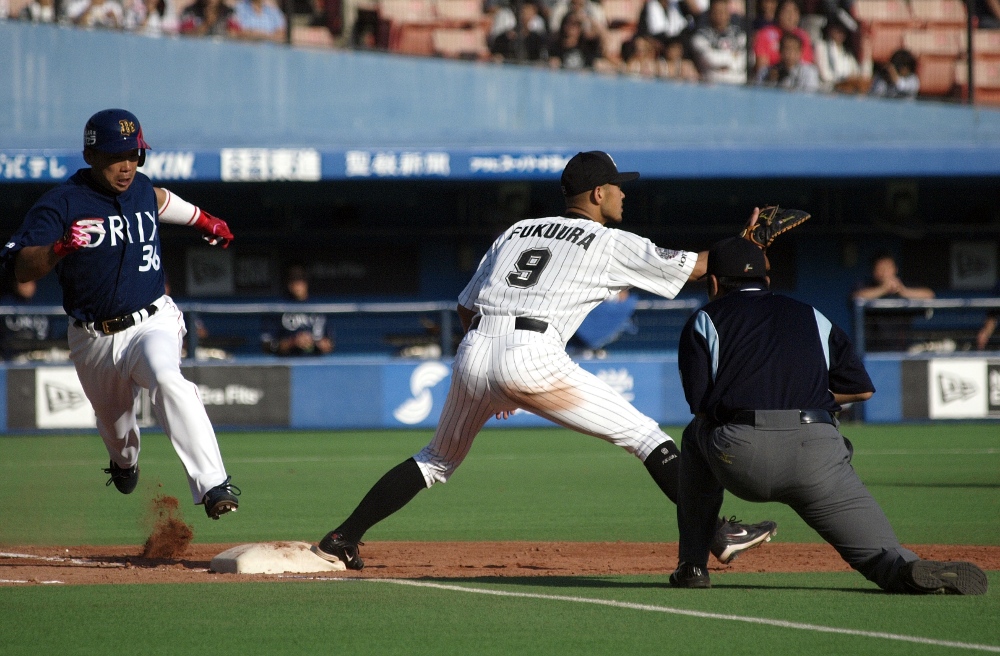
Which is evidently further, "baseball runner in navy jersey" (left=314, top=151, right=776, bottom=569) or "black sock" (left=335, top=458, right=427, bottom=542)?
"black sock" (left=335, top=458, right=427, bottom=542)

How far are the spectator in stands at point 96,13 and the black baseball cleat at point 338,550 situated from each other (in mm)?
13300

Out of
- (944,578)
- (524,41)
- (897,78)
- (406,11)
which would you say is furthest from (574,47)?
(944,578)

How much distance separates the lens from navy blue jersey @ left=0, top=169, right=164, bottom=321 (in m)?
5.69

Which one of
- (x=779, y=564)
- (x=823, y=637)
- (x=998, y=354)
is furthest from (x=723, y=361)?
(x=998, y=354)

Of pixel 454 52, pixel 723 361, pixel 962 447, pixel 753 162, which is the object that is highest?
pixel 454 52

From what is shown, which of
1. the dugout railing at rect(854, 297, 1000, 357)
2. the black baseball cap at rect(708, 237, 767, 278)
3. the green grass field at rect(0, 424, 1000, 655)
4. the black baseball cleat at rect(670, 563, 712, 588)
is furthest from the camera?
the dugout railing at rect(854, 297, 1000, 357)

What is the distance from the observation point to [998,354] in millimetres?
14883

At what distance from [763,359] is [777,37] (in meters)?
13.8

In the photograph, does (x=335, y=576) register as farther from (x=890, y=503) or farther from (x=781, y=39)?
(x=781, y=39)

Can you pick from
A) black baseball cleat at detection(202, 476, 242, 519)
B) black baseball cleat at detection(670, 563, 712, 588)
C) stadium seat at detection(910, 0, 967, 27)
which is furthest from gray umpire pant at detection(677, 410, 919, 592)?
stadium seat at detection(910, 0, 967, 27)

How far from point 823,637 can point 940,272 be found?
15202mm

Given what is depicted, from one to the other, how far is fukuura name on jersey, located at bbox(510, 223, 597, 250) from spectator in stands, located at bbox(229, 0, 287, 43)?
12.7m

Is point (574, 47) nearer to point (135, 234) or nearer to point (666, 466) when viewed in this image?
point (135, 234)

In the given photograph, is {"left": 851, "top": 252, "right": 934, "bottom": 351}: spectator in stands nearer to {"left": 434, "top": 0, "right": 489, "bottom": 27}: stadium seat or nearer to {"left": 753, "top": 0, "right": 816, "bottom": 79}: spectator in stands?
{"left": 753, "top": 0, "right": 816, "bottom": 79}: spectator in stands
